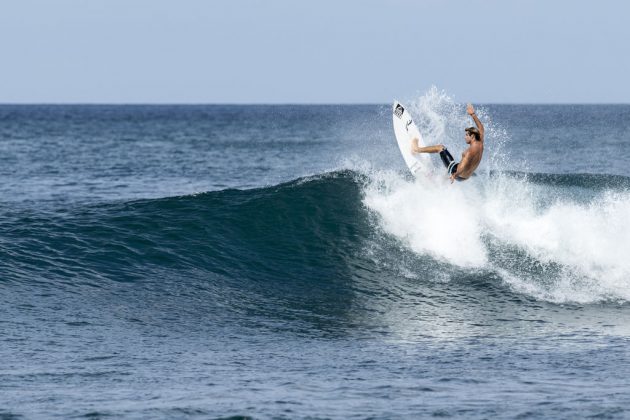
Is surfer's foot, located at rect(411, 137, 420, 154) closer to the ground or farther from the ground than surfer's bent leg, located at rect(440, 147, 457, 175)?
farther from the ground

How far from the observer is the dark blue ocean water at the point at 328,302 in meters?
8.59

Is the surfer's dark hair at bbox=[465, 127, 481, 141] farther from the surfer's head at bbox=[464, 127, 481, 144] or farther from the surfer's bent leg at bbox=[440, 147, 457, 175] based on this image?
the surfer's bent leg at bbox=[440, 147, 457, 175]

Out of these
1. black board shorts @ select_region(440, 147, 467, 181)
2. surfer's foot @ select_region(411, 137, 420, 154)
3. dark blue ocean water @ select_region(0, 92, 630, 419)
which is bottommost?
dark blue ocean water @ select_region(0, 92, 630, 419)

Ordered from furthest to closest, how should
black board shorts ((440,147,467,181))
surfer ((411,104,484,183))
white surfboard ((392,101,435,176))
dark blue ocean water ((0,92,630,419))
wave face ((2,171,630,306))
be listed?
white surfboard ((392,101,435,176))
wave face ((2,171,630,306))
black board shorts ((440,147,467,181))
surfer ((411,104,484,183))
dark blue ocean water ((0,92,630,419))

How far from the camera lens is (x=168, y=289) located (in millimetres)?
14055

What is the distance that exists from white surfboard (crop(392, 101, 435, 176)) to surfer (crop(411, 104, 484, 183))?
3.45ft

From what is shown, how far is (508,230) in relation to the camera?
16656mm

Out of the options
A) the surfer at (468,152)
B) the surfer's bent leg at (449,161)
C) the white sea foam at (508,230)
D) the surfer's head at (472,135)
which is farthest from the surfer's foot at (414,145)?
the surfer's head at (472,135)

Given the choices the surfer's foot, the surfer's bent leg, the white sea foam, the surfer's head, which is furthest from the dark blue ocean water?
the surfer's head

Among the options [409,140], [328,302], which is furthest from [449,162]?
[328,302]

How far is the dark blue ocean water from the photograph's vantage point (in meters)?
8.59

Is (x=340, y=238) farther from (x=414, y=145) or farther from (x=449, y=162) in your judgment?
(x=449, y=162)

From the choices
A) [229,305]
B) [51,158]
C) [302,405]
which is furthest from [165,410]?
[51,158]

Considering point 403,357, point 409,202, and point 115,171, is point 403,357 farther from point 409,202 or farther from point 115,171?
point 115,171
